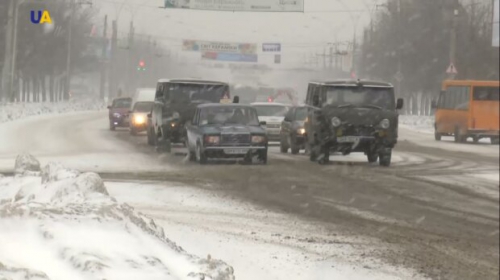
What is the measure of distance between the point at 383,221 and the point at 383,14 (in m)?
3.19

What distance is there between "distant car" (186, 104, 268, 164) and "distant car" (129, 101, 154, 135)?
163 centimetres

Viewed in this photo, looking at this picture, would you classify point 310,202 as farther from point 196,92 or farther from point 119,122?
point 119,122

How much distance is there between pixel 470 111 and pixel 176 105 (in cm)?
794

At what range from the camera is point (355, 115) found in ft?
40.3

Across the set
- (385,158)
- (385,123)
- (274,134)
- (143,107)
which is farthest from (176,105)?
(274,134)

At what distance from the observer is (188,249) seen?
7.93 metres

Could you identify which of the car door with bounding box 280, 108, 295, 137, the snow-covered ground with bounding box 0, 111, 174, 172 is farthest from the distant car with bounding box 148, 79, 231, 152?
the car door with bounding box 280, 108, 295, 137

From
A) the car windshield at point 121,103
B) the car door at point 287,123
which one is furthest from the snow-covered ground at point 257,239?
the car door at point 287,123

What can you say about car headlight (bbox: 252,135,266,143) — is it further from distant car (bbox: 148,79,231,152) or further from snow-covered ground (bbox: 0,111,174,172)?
distant car (bbox: 148,79,231,152)

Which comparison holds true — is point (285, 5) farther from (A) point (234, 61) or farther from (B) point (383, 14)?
(A) point (234, 61)

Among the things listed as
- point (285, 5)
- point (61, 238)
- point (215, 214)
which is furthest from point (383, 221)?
point (61, 238)

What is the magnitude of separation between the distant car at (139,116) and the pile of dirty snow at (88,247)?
18.5 feet

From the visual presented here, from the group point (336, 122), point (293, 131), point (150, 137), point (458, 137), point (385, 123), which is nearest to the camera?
point (458, 137)

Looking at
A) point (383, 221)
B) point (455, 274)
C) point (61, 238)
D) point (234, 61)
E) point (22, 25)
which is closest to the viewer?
point (61, 238)
